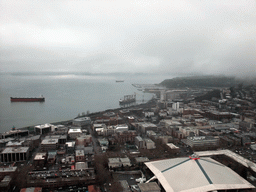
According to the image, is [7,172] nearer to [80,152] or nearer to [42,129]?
[80,152]

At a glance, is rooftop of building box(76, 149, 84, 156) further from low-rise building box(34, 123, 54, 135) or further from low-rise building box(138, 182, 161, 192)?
low-rise building box(34, 123, 54, 135)

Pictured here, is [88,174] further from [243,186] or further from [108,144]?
[243,186]

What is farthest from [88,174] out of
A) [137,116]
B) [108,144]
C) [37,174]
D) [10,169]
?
[137,116]

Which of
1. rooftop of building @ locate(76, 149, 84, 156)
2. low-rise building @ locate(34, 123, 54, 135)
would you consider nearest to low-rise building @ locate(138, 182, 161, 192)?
rooftop of building @ locate(76, 149, 84, 156)

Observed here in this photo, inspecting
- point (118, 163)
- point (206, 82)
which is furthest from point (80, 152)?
point (206, 82)

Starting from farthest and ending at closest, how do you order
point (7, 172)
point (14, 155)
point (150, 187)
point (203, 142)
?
point (203, 142) < point (14, 155) < point (7, 172) < point (150, 187)

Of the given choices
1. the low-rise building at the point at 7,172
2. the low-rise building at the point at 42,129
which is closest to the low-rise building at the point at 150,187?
the low-rise building at the point at 7,172

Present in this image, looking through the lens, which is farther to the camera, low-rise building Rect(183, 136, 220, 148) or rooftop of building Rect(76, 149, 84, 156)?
low-rise building Rect(183, 136, 220, 148)

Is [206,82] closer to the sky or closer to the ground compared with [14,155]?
closer to the sky

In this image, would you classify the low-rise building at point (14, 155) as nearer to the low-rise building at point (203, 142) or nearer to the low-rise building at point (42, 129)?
the low-rise building at point (42, 129)
